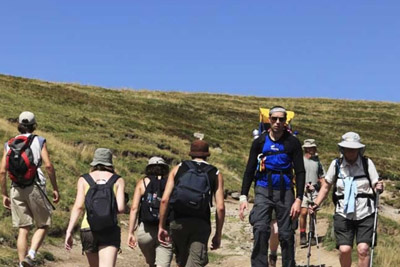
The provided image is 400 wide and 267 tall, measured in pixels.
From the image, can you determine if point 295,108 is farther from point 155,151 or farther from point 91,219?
point 91,219

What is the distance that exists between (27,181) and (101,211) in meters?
2.04

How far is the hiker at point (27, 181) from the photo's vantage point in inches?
293

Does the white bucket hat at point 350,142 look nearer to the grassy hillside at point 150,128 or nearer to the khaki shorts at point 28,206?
the khaki shorts at point 28,206

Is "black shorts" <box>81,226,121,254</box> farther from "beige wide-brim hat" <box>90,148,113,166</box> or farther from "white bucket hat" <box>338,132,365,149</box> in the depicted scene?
"white bucket hat" <box>338,132,365,149</box>

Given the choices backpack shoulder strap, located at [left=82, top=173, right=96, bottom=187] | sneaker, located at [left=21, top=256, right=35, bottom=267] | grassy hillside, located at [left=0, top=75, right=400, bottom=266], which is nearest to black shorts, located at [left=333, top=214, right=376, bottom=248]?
backpack shoulder strap, located at [left=82, top=173, right=96, bottom=187]

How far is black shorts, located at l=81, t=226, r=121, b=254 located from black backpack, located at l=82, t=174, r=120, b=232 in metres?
0.08

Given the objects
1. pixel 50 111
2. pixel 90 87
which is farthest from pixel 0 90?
pixel 90 87

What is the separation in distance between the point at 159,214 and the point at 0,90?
3253 cm

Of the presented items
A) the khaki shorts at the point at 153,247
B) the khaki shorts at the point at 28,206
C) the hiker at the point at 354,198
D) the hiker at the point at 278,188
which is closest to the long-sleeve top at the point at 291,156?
→ the hiker at the point at 278,188

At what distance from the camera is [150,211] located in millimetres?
6855

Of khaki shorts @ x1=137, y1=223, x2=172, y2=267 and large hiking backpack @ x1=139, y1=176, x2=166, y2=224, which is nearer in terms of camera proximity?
khaki shorts @ x1=137, y1=223, x2=172, y2=267

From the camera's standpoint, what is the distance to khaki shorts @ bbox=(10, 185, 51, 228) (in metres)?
7.59

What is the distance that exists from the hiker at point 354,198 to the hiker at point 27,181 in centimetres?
372

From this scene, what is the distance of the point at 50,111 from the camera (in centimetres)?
3198
